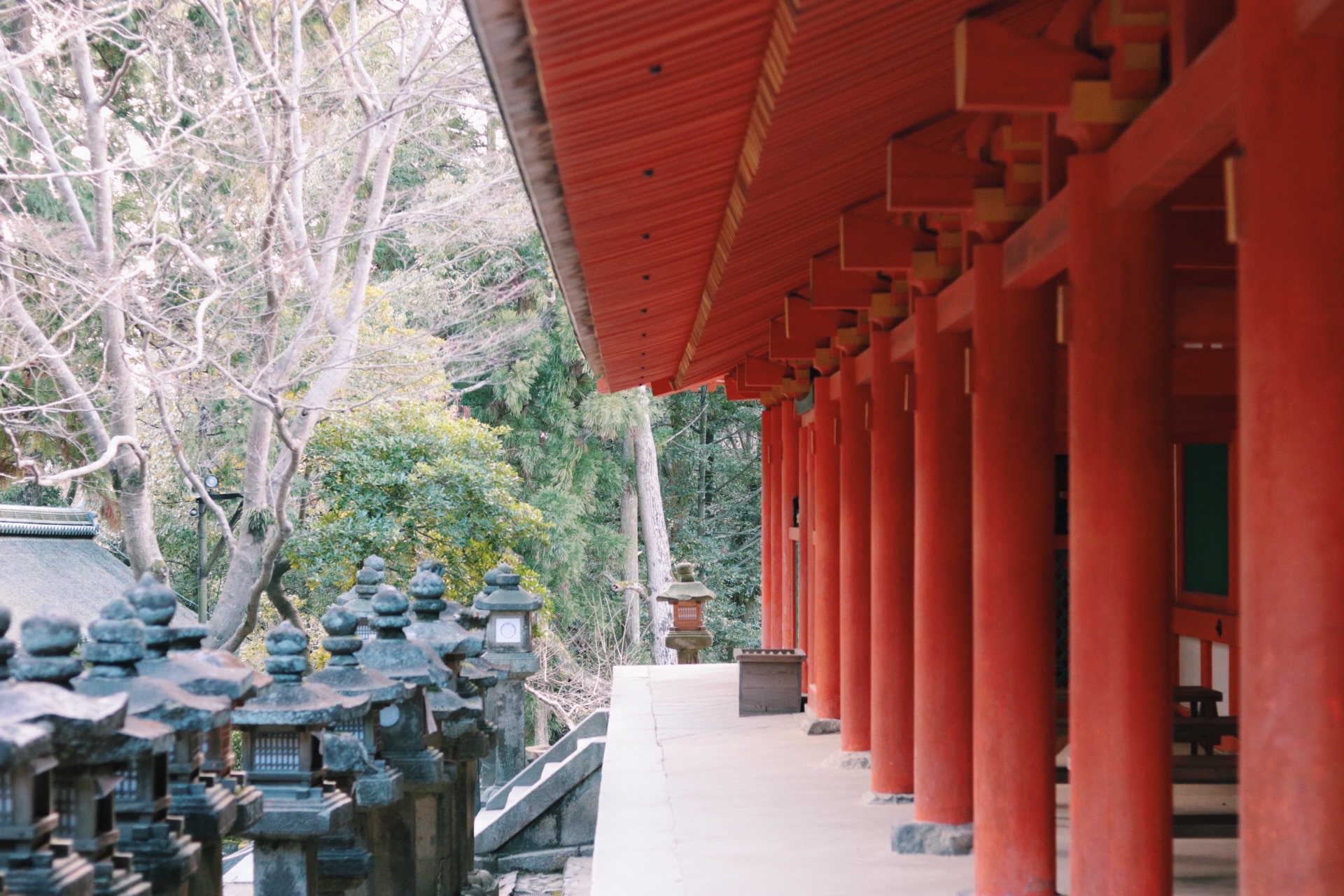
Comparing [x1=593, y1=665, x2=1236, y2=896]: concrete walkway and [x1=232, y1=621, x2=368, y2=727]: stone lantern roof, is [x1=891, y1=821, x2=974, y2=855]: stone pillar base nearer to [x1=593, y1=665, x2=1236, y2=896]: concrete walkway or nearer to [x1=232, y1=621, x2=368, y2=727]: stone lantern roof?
[x1=593, y1=665, x2=1236, y2=896]: concrete walkway

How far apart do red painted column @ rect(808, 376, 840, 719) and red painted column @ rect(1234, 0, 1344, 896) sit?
24.3 ft

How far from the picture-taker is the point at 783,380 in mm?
12828

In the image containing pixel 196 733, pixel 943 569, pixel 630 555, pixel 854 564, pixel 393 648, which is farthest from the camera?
pixel 630 555

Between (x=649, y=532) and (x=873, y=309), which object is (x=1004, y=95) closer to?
(x=873, y=309)

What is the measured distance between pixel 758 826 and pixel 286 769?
321cm

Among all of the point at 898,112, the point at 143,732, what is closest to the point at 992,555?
the point at 898,112

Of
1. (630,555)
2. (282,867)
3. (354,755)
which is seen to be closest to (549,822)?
(354,755)

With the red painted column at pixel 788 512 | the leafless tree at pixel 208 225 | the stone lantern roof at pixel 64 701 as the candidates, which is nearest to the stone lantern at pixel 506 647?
the leafless tree at pixel 208 225

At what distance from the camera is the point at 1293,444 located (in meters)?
2.63

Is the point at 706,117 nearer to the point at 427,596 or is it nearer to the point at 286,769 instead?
the point at 286,769

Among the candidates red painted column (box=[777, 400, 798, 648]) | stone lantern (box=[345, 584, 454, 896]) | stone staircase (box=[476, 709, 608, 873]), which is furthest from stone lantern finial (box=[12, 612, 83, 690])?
red painted column (box=[777, 400, 798, 648])

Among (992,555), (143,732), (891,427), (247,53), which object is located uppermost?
(247,53)

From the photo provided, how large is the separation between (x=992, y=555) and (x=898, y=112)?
69.0 inches

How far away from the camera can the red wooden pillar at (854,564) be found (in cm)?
884
